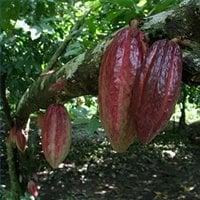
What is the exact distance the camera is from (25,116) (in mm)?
1701

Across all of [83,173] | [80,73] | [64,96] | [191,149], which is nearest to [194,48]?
[80,73]

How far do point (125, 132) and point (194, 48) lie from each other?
214 millimetres

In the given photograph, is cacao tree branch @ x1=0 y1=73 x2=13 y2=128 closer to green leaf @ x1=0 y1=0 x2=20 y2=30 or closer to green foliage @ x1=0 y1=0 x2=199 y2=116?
green foliage @ x1=0 y1=0 x2=199 y2=116

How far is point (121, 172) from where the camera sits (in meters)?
5.12

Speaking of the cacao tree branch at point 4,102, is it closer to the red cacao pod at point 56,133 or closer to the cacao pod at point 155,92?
the red cacao pod at point 56,133

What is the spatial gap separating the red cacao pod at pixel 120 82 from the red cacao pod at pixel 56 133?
17.7 inches

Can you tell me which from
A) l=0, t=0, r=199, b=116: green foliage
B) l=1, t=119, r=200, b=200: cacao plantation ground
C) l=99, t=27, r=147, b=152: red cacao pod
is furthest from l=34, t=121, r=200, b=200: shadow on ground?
l=99, t=27, r=147, b=152: red cacao pod

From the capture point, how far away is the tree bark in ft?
2.70

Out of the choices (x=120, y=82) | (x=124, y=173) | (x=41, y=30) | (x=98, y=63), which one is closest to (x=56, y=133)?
(x=98, y=63)

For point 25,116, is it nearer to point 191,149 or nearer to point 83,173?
point 83,173

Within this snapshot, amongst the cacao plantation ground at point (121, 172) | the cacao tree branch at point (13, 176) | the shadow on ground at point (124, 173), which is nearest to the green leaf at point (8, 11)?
the cacao tree branch at point (13, 176)

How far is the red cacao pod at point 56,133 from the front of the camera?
3.89 ft

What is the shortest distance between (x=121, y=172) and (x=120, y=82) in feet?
14.7

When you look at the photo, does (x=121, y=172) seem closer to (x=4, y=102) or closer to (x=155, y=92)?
(x=4, y=102)
